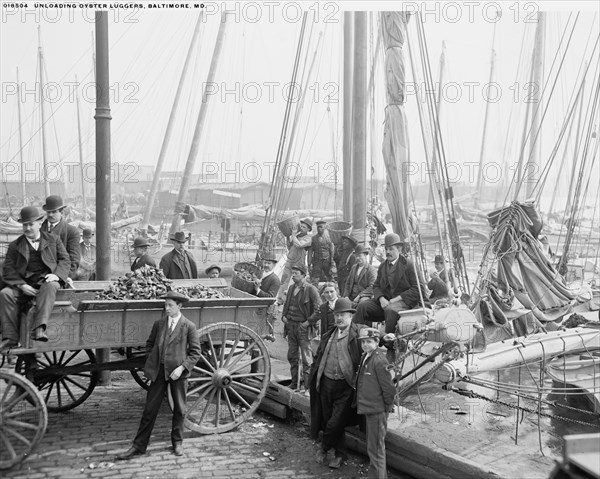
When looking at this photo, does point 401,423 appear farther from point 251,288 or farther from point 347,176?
point 347,176

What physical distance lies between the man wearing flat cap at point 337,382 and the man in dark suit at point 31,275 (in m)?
2.86

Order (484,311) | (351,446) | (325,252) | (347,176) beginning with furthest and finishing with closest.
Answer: (347,176) < (325,252) < (484,311) < (351,446)

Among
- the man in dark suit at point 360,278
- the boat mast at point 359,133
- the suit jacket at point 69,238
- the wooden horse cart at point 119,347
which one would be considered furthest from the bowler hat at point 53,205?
the boat mast at point 359,133

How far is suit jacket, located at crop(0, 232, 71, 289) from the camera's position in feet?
22.2

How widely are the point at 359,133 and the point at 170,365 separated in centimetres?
813

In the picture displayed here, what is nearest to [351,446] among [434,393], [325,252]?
[434,393]

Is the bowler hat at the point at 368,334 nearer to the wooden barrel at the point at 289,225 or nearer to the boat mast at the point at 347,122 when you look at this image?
the wooden barrel at the point at 289,225

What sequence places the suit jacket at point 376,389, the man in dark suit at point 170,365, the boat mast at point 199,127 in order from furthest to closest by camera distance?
the boat mast at point 199,127
the man in dark suit at point 170,365
the suit jacket at point 376,389

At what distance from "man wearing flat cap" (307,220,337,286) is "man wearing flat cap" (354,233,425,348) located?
3.60 metres

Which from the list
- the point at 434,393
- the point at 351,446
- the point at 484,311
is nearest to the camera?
the point at 351,446

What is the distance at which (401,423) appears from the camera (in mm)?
7309

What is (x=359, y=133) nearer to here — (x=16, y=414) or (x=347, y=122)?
(x=347, y=122)

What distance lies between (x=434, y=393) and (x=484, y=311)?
1.57m

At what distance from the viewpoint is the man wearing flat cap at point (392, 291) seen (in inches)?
322
